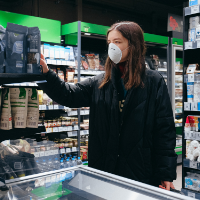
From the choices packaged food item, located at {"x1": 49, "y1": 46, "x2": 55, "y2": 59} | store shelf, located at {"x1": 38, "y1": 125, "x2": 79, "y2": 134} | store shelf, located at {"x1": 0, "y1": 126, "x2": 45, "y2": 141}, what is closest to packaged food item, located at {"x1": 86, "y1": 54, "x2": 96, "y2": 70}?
packaged food item, located at {"x1": 49, "y1": 46, "x2": 55, "y2": 59}

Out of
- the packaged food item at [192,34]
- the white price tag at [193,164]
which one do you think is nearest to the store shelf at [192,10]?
the packaged food item at [192,34]

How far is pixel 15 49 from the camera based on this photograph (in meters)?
1.32

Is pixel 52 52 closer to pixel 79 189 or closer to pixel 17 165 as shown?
pixel 17 165

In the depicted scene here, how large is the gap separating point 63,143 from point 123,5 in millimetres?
4875

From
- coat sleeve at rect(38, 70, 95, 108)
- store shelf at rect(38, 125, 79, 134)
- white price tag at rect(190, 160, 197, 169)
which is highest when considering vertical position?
coat sleeve at rect(38, 70, 95, 108)

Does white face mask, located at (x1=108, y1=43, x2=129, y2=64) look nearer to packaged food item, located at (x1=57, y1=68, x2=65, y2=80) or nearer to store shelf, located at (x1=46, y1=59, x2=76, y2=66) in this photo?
store shelf, located at (x1=46, y1=59, x2=76, y2=66)

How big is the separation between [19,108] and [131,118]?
72cm

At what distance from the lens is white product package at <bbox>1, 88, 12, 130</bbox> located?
139cm

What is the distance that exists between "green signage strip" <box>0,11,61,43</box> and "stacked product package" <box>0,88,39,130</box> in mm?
2851

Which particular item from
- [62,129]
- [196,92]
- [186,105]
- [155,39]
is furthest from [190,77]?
[155,39]

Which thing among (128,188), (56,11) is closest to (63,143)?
(128,188)

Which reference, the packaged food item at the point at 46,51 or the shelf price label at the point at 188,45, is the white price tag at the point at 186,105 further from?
the packaged food item at the point at 46,51

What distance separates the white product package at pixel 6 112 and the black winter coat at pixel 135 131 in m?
0.29

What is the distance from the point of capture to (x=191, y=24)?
3.04 metres
